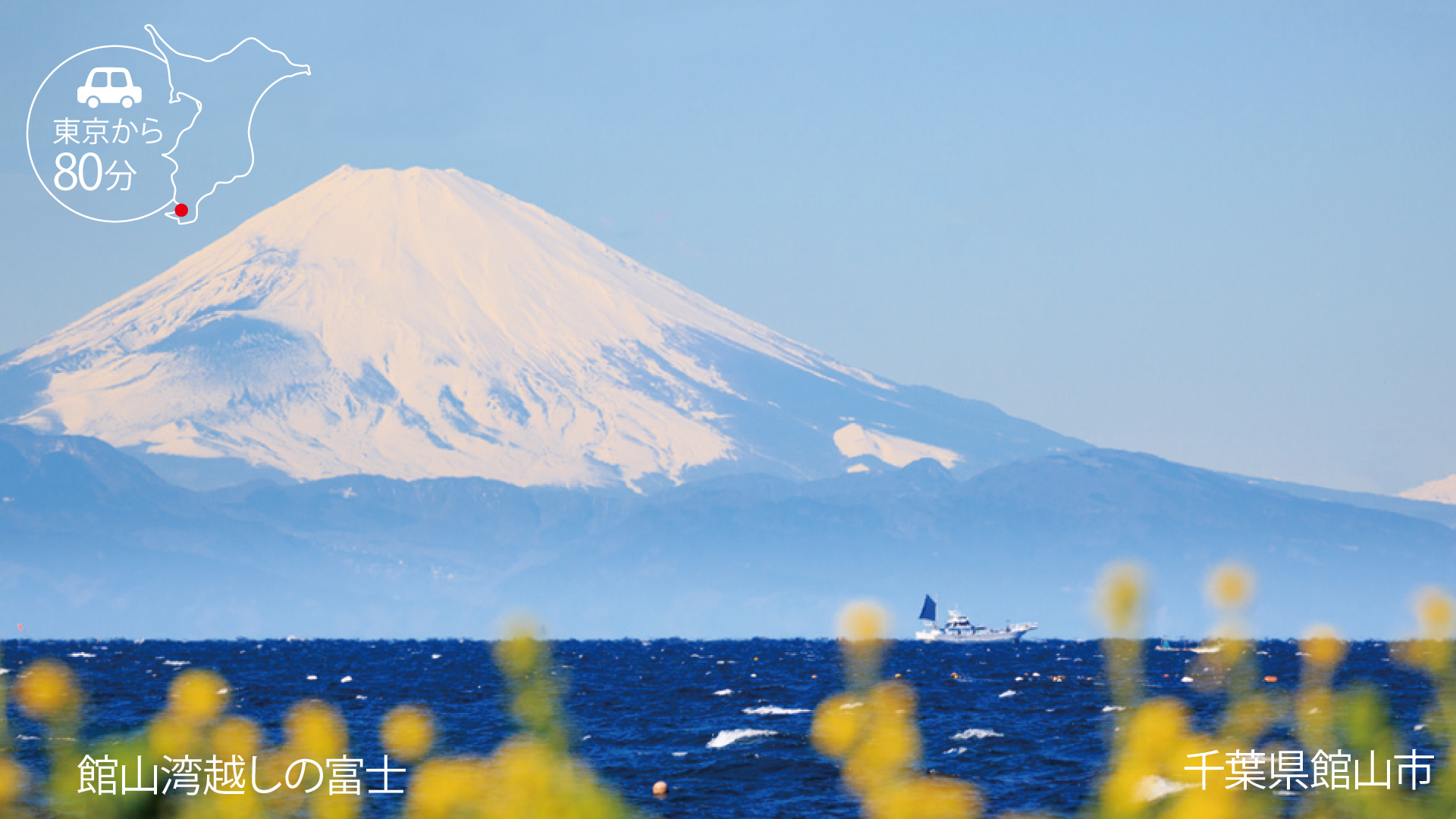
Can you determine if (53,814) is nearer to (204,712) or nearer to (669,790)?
(669,790)

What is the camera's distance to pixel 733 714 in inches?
2591

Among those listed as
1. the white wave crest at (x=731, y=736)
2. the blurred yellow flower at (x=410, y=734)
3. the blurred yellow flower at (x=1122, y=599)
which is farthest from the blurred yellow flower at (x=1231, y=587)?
the white wave crest at (x=731, y=736)

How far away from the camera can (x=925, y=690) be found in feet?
275

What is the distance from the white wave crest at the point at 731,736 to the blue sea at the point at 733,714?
0.10 meters

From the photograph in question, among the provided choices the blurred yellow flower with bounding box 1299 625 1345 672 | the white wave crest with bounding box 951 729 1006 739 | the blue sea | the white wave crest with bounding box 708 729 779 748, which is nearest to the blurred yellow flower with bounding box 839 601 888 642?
the blurred yellow flower with bounding box 1299 625 1345 672

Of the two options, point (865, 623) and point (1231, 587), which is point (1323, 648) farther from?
point (865, 623)

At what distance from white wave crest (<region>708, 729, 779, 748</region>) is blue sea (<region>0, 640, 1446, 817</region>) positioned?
3.9 inches

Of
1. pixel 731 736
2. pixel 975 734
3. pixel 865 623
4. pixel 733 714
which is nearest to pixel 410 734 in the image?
Result: pixel 865 623

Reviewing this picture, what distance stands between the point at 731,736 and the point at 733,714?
12.0 m

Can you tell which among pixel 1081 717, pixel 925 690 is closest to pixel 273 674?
pixel 925 690

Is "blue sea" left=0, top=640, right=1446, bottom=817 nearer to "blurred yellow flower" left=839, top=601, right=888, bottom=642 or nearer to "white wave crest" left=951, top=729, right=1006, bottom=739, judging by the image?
"white wave crest" left=951, top=729, right=1006, bottom=739

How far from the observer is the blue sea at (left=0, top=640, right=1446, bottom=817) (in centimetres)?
4253

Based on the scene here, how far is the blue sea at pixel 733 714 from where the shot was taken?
42.5 m

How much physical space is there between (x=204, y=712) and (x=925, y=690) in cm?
7799
